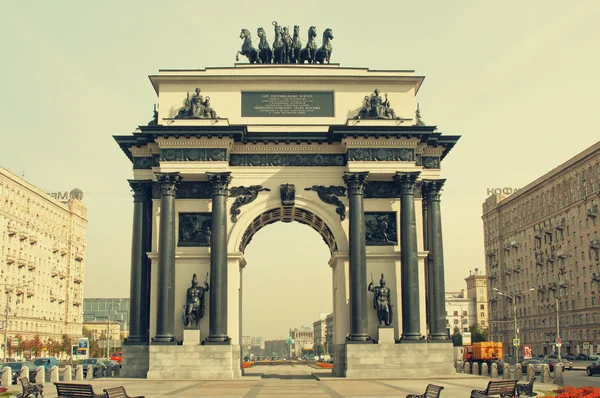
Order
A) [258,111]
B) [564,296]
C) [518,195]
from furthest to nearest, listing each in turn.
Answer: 1. [518,195]
2. [564,296]
3. [258,111]

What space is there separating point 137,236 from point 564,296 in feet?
227

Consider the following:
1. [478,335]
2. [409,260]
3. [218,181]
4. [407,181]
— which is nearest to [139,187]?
[218,181]

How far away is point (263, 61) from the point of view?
47.5 meters

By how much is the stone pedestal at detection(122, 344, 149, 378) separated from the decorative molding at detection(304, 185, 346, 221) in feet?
45.5

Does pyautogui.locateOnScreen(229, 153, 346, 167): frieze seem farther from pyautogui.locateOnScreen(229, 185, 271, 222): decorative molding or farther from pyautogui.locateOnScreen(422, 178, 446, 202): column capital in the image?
pyautogui.locateOnScreen(422, 178, 446, 202): column capital

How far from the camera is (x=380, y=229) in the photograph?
1750 inches

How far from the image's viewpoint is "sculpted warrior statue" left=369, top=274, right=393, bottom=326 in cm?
4234

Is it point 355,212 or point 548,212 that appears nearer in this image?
point 355,212

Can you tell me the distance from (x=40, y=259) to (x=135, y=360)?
67.3 m

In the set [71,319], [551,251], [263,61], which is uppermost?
Result: [263,61]

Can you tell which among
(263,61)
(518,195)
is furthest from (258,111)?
(518,195)

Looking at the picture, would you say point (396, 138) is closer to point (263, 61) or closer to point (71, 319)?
point (263, 61)

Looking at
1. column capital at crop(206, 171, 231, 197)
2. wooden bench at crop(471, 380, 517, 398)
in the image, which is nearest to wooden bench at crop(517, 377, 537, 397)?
wooden bench at crop(471, 380, 517, 398)

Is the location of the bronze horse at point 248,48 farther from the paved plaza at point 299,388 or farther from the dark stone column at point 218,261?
the paved plaza at point 299,388
